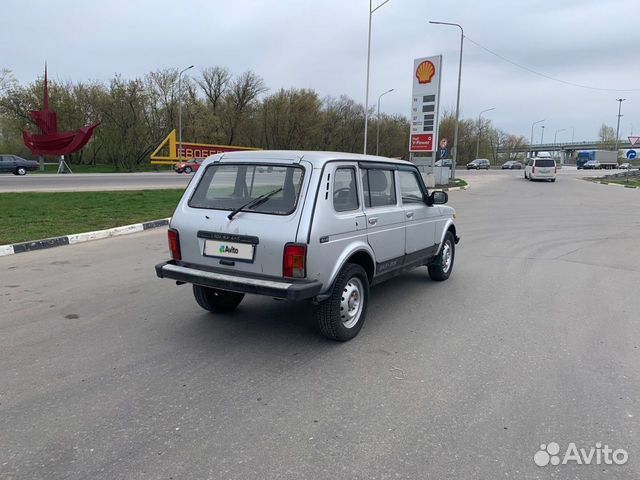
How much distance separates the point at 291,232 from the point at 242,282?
1.97 ft

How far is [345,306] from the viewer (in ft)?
14.6

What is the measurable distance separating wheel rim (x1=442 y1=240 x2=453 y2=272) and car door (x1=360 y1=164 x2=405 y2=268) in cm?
150

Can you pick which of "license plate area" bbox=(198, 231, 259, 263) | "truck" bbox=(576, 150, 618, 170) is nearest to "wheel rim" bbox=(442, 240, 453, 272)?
"license plate area" bbox=(198, 231, 259, 263)

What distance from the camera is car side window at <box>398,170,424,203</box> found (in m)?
5.64

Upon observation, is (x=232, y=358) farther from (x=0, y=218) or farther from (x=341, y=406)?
(x=0, y=218)

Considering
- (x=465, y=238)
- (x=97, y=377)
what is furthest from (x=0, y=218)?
(x=465, y=238)

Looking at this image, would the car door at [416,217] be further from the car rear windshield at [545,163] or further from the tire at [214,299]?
the car rear windshield at [545,163]

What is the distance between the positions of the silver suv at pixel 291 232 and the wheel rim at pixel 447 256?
173 centimetres

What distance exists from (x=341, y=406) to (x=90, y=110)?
165 feet

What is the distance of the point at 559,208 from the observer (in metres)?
17.3

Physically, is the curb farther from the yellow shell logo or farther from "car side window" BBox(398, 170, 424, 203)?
the yellow shell logo

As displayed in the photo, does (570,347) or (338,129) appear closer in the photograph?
(570,347)

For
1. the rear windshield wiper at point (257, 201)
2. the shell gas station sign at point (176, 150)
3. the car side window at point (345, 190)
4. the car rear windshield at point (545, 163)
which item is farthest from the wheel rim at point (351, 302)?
the shell gas station sign at point (176, 150)

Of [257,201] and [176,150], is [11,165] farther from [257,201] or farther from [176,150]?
[257,201]
